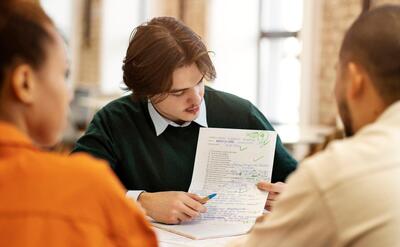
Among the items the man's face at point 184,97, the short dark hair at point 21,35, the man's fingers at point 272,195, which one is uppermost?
the short dark hair at point 21,35

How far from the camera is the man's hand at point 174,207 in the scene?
2.07m

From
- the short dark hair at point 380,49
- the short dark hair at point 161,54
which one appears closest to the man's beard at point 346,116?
the short dark hair at point 380,49

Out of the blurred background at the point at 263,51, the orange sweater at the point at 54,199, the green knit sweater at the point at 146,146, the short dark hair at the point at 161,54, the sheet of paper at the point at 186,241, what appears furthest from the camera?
the blurred background at the point at 263,51

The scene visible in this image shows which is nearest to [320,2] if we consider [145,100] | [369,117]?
[145,100]

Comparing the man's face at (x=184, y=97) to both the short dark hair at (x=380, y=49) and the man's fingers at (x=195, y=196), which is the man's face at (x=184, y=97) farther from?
the short dark hair at (x=380, y=49)

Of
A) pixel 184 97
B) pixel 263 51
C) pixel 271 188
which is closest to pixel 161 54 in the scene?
pixel 184 97

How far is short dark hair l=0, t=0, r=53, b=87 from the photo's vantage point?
1.14m

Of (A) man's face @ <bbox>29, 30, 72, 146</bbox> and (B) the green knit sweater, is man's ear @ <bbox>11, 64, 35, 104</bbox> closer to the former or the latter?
(A) man's face @ <bbox>29, 30, 72, 146</bbox>

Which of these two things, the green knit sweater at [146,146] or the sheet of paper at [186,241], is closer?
the sheet of paper at [186,241]

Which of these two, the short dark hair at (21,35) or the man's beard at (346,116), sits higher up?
the short dark hair at (21,35)

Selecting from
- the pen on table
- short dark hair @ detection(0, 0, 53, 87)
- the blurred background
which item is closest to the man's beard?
short dark hair @ detection(0, 0, 53, 87)

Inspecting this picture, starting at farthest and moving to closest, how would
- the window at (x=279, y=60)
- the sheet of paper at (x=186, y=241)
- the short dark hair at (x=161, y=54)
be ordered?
the window at (x=279, y=60) < the short dark hair at (x=161, y=54) < the sheet of paper at (x=186, y=241)

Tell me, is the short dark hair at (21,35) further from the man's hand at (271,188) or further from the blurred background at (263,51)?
the blurred background at (263,51)

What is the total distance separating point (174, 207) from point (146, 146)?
0.39m
